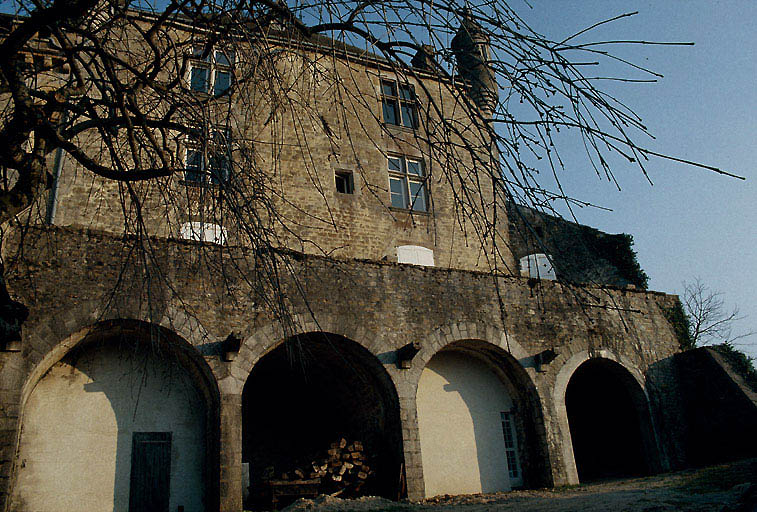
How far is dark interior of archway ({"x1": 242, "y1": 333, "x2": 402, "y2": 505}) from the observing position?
37.7 ft

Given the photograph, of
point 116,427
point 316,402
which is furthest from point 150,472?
point 316,402

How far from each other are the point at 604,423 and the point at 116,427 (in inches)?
453

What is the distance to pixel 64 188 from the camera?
45.0ft

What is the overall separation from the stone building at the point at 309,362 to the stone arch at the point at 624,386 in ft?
0.17

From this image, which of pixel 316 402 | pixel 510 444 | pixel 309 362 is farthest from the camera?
pixel 316 402

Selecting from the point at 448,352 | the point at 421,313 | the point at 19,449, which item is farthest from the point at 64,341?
the point at 448,352

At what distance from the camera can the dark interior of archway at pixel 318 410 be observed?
37.7 feet

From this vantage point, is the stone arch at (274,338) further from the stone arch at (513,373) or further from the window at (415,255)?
the window at (415,255)

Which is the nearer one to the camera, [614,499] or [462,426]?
[614,499]

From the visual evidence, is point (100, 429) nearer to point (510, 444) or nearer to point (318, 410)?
point (318, 410)

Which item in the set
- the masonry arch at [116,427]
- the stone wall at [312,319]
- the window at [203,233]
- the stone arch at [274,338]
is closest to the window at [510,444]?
the stone wall at [312,319]

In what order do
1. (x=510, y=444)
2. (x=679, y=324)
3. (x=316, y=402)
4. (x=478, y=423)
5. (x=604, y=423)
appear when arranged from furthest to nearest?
(x=679, y=324), (x=604, y=423), (x=316, y=402), (x=510, y=444), (x=478, y=423)

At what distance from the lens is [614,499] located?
26.2 ft

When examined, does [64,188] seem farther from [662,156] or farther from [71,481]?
[662,156]
